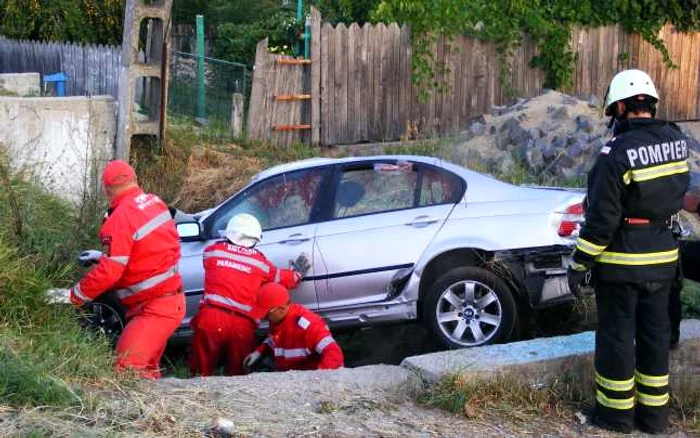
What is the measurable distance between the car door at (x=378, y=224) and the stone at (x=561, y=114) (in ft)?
20.8

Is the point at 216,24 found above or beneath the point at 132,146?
above

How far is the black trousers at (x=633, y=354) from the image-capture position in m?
5.18

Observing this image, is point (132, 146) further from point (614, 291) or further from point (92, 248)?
point (614, 291)

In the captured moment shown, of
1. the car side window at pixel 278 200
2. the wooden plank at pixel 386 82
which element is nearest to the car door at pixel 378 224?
the car side window at pixel 278 200

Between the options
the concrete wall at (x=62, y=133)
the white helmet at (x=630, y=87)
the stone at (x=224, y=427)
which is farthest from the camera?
the concrete wall at (x=62, y=133)

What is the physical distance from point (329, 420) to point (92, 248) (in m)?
3.98

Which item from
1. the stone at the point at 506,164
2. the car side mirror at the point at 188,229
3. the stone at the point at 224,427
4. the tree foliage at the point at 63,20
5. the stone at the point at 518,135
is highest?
Result: the tree foliage at the point at 63,20

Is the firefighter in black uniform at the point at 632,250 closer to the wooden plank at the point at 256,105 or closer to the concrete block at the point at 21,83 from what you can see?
the wooden plank at the point at 256,105

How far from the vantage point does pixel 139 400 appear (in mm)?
4738

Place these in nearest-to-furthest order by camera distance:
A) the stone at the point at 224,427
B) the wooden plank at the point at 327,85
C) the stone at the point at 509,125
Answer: the stone at the point at 224,427 → the stone at the point at 509,125 → the wooden plank at the point at 327,85

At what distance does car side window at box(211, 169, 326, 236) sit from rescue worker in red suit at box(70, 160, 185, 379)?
1276 mm

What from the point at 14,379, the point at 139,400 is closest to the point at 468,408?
the point at 139,400

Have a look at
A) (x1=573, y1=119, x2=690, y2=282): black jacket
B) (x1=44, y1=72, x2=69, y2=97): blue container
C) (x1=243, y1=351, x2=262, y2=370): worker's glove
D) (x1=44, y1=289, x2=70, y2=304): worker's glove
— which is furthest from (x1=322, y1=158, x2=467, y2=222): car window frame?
(x1=44, y1=72, x2=69, y2=97): blue container

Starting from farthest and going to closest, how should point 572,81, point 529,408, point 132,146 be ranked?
point 572,81 < point 132,146 < point 529,408
